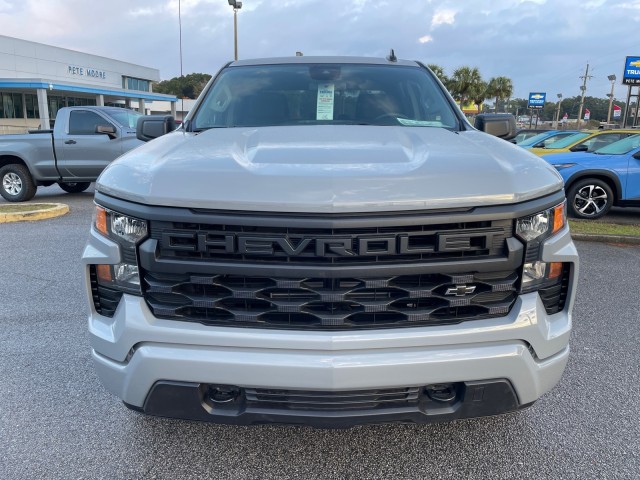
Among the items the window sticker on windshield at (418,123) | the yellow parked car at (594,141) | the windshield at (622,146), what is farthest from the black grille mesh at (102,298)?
the yellow parked car at (594,141)

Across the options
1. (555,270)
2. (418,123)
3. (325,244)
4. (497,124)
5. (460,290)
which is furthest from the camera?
(497,124)

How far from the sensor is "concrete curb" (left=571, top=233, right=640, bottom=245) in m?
7.13

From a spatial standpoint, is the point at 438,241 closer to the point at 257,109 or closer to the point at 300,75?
the point at 257,109

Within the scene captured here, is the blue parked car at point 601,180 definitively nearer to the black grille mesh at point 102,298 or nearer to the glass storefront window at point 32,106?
the black grille mesh at point 102,298

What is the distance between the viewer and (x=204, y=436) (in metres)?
2.64

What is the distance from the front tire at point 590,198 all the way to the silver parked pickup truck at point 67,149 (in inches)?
329

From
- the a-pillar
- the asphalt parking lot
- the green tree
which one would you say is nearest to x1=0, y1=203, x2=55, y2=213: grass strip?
the asphalt parking lot

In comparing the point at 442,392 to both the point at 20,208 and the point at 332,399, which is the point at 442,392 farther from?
Result: the point at 20,208

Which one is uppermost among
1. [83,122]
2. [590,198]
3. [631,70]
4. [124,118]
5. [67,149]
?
[631,70]

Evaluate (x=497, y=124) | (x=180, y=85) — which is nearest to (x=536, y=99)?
(x=180, y=85)

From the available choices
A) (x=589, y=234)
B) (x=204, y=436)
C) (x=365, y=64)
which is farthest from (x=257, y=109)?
(x=589, y=234)

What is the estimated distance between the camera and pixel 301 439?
2.62 m

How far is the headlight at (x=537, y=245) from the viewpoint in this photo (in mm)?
2033

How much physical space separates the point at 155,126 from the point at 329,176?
2.20m
